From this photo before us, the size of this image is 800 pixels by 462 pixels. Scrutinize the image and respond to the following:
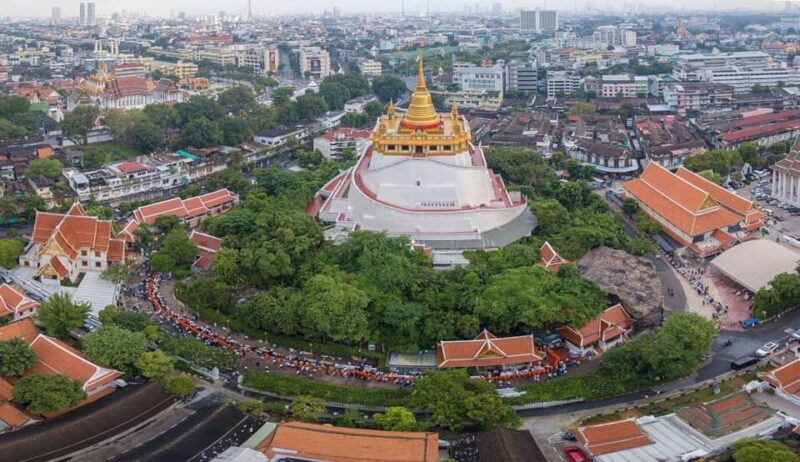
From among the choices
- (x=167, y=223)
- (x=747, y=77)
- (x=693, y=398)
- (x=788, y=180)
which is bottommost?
(x=693, y=398)

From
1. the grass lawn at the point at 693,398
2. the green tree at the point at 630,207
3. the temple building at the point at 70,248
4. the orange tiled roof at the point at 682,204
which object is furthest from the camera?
the green tree at the point at 630,207

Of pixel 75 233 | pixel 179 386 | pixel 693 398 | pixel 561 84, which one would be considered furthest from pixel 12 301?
pixel 561 84

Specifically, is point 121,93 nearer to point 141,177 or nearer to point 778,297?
point 141,177

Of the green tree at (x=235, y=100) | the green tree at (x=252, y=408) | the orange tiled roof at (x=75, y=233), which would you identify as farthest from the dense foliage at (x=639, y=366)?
→ the green tree at (x=235, y=100)

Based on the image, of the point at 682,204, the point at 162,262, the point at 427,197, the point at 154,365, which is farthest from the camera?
the point at 682,204

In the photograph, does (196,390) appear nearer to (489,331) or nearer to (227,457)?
(227,457)

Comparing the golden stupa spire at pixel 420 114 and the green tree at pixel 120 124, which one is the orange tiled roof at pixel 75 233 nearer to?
the golden stupa spire at pixel 420 114

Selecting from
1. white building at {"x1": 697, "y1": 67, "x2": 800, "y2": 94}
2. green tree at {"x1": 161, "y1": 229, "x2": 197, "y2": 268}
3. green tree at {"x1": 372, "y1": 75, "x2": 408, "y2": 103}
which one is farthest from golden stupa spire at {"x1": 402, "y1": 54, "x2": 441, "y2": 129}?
white building at {"x1": 697, "y1": 67, "x2": 800, "y2": 94}
